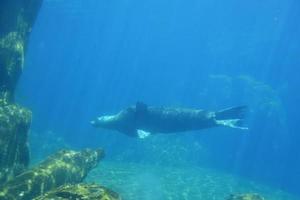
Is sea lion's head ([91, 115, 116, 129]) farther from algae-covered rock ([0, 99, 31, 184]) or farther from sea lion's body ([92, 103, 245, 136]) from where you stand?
algae-covered rock ([0, 99, 31, 184])

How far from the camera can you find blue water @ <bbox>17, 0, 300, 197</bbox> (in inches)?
1775

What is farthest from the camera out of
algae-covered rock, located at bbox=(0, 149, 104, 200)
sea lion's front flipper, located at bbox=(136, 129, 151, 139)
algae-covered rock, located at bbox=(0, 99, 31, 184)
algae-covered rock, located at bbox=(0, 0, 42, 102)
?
sea lion's front flipper, located at bbox=(136, 129, 151, 139)

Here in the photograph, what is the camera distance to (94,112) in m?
65.9

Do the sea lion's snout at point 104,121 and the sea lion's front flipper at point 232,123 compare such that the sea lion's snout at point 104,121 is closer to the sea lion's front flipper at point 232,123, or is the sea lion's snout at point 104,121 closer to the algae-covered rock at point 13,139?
the sea lion's front flipper at point 232,123

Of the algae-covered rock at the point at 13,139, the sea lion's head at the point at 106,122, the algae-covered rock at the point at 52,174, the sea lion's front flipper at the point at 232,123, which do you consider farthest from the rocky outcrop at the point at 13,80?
the sea lion's front flipper at the point at 232,123

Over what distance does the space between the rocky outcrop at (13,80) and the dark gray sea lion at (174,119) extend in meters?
5.36

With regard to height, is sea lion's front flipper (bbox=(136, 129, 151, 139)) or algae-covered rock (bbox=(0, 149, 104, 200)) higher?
sea lion's front flipper (bbox=(136, 129, 151, 139))

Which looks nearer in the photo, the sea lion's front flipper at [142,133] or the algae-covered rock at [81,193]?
the algae-covered rock at [81,193]

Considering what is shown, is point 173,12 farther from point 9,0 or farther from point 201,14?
point 9,0

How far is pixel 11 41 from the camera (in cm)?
1492

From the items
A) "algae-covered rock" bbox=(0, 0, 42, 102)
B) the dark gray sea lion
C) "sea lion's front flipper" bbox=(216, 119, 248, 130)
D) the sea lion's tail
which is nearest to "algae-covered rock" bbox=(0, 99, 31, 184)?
"algae-covered rock" bbox=(0, 0, 42, 102)

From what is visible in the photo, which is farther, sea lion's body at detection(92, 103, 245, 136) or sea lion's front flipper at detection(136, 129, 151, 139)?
sea lion's body at detection(92, 103, 245, 136)

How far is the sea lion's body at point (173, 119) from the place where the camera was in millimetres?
18297

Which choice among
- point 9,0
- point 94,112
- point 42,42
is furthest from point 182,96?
point 42,42
